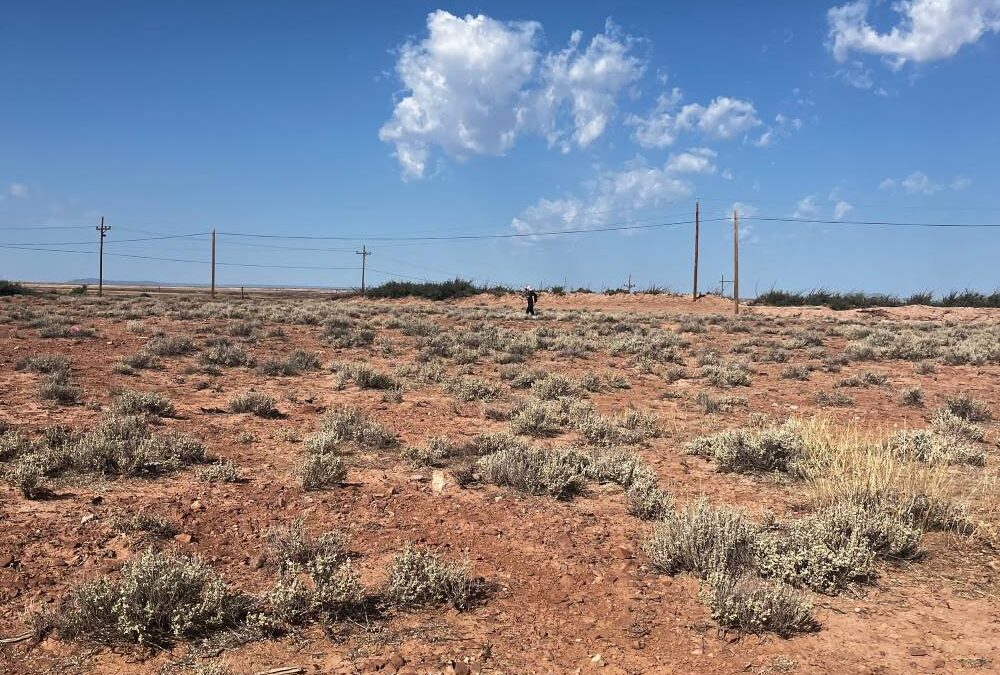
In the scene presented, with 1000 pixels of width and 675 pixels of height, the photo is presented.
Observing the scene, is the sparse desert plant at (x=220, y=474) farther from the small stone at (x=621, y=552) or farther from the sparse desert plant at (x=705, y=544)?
the sparse desert plant at (x=705, y=544)

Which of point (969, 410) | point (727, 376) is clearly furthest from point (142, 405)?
point (969, 410)

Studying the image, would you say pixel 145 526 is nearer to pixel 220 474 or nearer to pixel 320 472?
pixel 220 474

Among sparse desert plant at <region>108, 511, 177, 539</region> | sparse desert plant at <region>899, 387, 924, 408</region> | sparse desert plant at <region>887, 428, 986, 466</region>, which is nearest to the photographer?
sparse desert plant at <region>108, 511, 177, 539</region>

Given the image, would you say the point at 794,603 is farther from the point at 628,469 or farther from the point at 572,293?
the point at 572,293

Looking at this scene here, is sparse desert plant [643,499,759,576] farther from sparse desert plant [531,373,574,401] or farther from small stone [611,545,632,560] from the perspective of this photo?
sparse desert plant [531,373,574,401]

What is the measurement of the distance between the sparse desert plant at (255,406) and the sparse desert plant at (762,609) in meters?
7.19

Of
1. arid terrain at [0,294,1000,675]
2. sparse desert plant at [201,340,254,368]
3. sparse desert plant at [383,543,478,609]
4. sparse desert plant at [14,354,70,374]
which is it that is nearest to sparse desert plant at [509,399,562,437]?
arid terrain at [0,294,1000,675]

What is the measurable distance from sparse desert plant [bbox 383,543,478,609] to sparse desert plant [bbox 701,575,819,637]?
5.29ft

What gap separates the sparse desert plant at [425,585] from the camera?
4.10 metres

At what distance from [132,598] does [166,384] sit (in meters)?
8.27

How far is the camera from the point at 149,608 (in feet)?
11.8

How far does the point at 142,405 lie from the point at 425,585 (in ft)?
21.4

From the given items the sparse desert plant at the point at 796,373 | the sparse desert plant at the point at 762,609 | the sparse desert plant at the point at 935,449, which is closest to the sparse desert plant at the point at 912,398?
the sparse desert plant at the point at 796,373

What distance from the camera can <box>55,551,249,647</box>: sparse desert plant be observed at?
3.58 m
